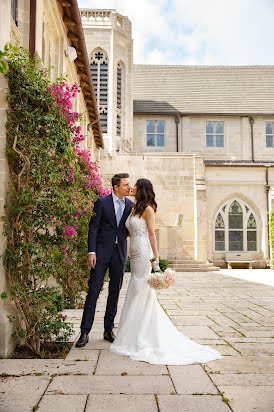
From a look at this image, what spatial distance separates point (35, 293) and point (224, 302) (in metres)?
5.04

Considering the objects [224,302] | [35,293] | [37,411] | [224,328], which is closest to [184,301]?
[224,302]

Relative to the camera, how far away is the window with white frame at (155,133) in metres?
23.7

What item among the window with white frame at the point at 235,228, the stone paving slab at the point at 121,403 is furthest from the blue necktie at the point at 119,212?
the window with white frame at the point at 235,228

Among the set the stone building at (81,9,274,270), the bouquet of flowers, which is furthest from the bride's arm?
the stone building at (81,9,274,270)

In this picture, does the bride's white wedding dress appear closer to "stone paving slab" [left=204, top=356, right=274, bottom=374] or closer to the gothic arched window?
"stone paving slab" [left=204, top=356, right=274, bottom=374]

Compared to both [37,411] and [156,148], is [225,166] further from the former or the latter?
[37,411]

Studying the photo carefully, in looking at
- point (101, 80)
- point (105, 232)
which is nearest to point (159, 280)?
point (105, 232)

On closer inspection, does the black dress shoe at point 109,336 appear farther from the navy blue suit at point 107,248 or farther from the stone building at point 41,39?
the stone building at point 41,39

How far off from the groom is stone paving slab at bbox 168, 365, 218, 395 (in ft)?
4.07

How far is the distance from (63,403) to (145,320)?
161 cm

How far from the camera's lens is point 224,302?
27.2ft

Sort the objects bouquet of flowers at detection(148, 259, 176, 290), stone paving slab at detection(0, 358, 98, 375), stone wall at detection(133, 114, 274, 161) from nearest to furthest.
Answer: stone paving slab at detection(0, 358, 98, 375) → bouquet of flowers at detection(148, 259, 176, 290) → stone wall at detection(133, 114, 274, 161)

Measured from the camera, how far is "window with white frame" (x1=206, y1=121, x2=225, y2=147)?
23.8 metres

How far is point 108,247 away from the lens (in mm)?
4801
